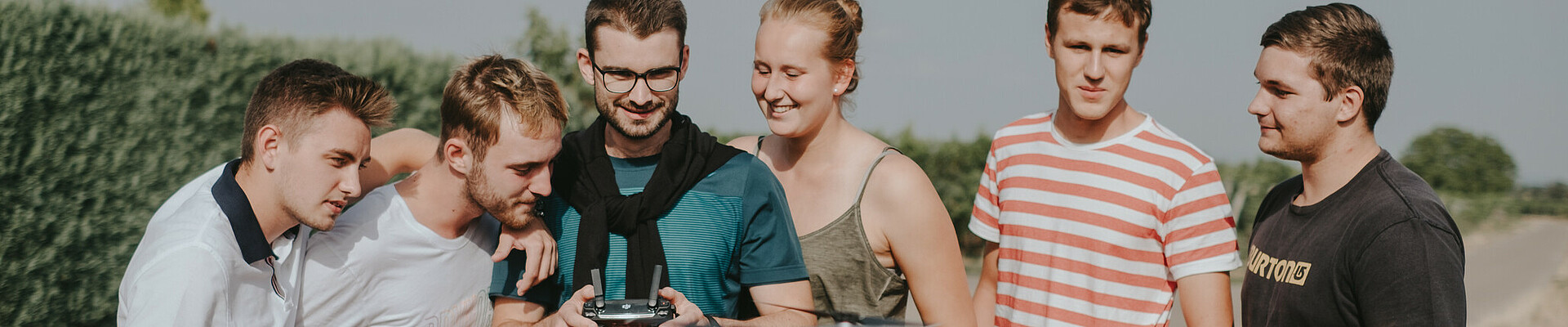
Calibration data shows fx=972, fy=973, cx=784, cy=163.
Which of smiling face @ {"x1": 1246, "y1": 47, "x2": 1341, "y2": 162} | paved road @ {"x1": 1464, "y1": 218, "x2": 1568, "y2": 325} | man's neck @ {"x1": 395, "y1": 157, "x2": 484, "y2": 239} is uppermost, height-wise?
smiling face @ {"x1": 1246, "y1": 47, "x2": 1341, "y2": 162}

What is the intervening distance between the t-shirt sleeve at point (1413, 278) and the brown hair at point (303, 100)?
272 centimetres

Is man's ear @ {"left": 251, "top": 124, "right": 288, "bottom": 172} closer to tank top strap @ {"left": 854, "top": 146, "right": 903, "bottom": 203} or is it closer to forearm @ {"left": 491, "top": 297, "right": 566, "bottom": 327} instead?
forearm @ {"left": 491, "top": 297, "right": 566, "bottom": 327}

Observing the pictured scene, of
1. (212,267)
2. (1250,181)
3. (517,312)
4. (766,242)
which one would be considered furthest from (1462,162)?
(212,267)

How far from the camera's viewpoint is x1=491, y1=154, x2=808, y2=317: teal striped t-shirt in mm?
2816

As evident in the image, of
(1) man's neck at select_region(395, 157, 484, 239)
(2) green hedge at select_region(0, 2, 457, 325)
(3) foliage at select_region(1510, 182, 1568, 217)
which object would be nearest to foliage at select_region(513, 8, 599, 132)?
(2) green hedge at select_region(0, 2, 457, 325)

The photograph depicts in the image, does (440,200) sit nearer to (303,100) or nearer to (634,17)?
(303,100)

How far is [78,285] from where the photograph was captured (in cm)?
561

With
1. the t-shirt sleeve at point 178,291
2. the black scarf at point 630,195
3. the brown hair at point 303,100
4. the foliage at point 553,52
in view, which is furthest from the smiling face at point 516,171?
the foliage at point 553,52

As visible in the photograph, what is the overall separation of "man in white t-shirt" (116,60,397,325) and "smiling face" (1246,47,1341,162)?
2580 mm

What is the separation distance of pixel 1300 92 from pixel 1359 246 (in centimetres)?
47

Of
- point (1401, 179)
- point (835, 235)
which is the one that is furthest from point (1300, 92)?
point (835, 235)

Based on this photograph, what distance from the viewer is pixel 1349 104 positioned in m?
2.71

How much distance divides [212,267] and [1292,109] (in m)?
2.92

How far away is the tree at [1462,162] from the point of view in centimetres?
1484
